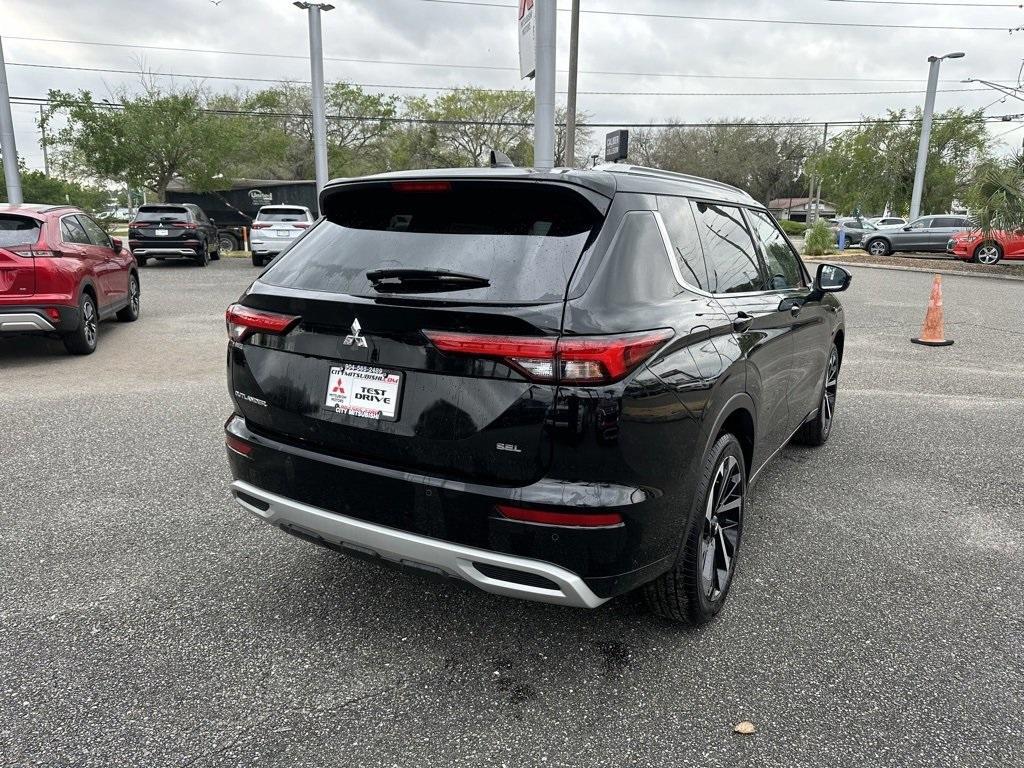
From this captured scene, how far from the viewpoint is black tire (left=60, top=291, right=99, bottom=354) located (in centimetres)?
780

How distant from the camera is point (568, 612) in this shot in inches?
119

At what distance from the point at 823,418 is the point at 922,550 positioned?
67.3 inches

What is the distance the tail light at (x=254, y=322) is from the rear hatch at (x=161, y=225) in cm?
1794

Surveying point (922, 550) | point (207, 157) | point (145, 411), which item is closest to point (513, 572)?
point (922, 550)

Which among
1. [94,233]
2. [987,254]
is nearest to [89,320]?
[94,233]

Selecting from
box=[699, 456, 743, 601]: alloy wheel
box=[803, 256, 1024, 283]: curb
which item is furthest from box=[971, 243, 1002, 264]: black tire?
box=[699, 456, 743, 601]: alloy wheel

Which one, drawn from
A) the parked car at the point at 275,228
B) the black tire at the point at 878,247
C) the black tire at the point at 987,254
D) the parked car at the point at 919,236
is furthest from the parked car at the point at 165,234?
the parked car at the point at 919,236

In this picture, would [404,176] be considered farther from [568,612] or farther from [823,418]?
[823,418]

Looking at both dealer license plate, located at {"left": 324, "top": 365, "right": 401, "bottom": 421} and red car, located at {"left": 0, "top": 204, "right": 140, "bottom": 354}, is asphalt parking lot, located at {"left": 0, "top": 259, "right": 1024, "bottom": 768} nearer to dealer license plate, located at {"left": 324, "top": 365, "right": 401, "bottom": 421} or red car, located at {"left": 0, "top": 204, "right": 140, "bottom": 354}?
dealer license plate, located at {"left": 324, "top": 365, "right": 401, "bottom": 421}

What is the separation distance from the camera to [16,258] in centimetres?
710

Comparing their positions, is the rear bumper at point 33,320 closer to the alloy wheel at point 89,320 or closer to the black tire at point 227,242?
the alloy wheel at point 89,320

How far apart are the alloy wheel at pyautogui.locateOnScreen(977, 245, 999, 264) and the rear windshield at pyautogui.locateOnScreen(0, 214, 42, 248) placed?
24680 millimetres

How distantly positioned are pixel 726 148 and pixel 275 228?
51833mm

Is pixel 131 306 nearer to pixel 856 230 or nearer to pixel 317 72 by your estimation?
pixel 317 72
